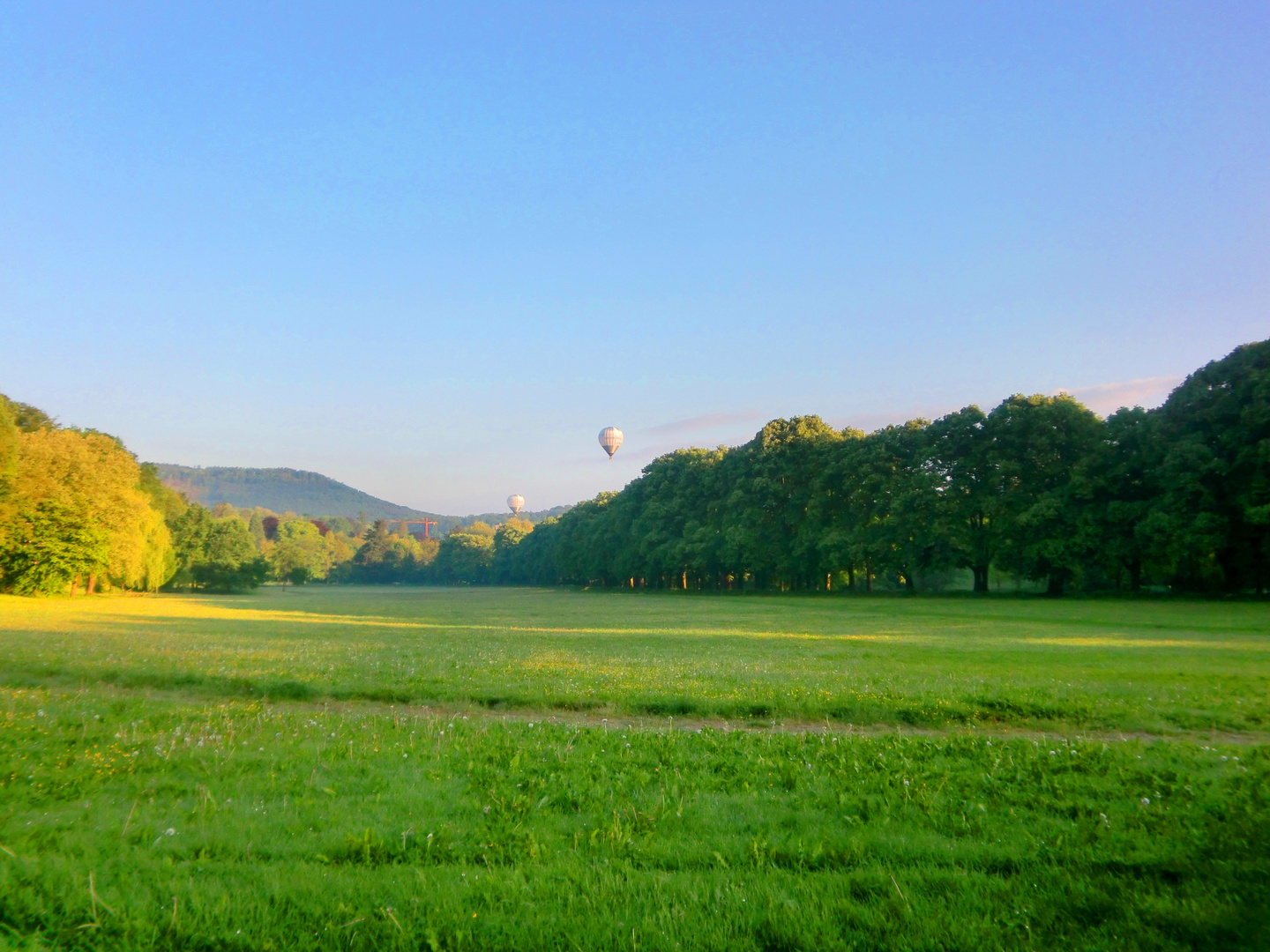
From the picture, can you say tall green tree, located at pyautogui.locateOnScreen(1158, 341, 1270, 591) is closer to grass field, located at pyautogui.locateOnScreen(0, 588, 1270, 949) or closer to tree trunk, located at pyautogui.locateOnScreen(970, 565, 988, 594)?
tree trunk, located at pyautogui.locateOnScreen(970, 565, 988, 594)

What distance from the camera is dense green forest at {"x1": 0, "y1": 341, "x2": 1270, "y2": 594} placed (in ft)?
164

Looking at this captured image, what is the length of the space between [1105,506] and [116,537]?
8586cm

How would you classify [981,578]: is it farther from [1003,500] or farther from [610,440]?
[610,440]

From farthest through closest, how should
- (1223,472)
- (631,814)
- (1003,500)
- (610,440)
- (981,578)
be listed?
(610,440) < (981,578) < (1003,500) < (1223,472) < (631,814)

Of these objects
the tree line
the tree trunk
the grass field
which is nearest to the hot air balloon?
the tree line

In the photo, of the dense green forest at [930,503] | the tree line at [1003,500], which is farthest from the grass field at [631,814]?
the dense green forest at [930,503]

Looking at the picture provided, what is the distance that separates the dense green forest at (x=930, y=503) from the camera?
5003 cm

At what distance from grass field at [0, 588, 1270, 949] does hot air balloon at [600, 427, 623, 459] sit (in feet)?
374

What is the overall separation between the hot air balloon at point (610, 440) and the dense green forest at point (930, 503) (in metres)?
28.7

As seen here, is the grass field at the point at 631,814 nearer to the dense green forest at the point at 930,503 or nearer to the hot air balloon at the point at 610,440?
the dense green forest at the point at 930,503

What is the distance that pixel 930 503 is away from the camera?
65.8 metres

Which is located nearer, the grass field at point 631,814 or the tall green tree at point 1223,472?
the grass field at point 631,814

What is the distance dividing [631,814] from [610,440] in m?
124

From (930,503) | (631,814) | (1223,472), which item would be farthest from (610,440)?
(631,814)
